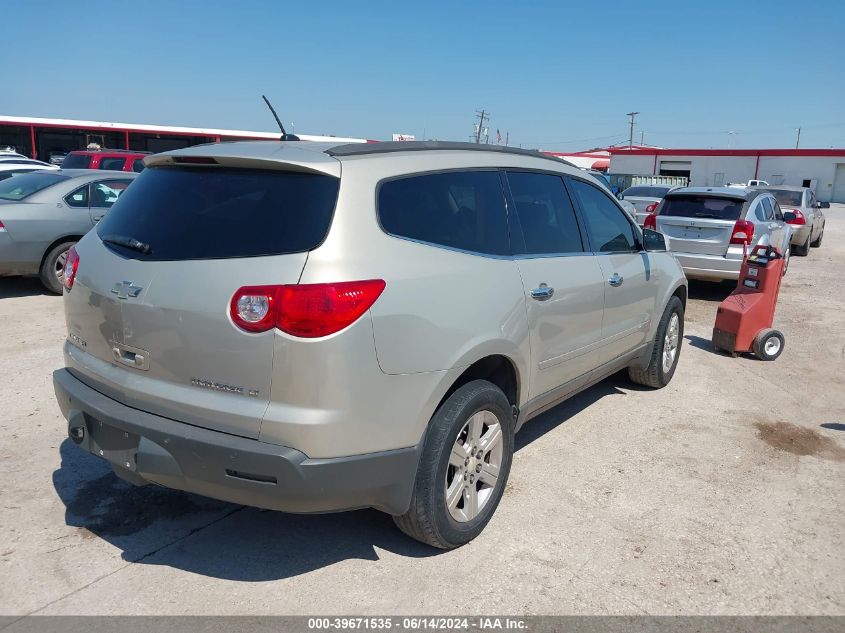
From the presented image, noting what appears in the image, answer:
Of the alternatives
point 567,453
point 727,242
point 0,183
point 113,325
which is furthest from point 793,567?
point 0,183

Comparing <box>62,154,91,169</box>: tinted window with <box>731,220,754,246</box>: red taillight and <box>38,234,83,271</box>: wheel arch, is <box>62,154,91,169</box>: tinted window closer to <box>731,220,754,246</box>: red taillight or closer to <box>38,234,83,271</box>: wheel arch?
<box>38,234,83,271</box>: wheel arch

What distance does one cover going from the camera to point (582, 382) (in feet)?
14.6

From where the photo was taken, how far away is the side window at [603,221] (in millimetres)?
4574

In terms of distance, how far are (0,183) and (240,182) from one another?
780cm

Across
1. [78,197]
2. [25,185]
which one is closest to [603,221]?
[78,197]

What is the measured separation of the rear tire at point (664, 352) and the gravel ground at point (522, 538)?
0.58m

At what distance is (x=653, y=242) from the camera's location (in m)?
5.29

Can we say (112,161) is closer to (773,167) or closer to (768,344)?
(768,344)

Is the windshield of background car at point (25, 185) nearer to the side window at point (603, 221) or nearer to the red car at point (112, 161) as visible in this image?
the red car at point (112, 161)

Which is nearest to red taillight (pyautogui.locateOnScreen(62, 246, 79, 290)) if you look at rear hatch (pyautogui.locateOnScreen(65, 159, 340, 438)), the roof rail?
rear hatch (pyautogui.locateOnScreen(65, 159, 340, 438))

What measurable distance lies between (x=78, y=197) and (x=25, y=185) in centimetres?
65

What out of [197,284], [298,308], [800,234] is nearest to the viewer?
[298,308]

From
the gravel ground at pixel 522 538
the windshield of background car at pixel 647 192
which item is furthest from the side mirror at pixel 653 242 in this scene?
the windshield of background car at pixel 647 192

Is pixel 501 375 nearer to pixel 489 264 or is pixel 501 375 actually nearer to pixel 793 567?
pixel 489 264
